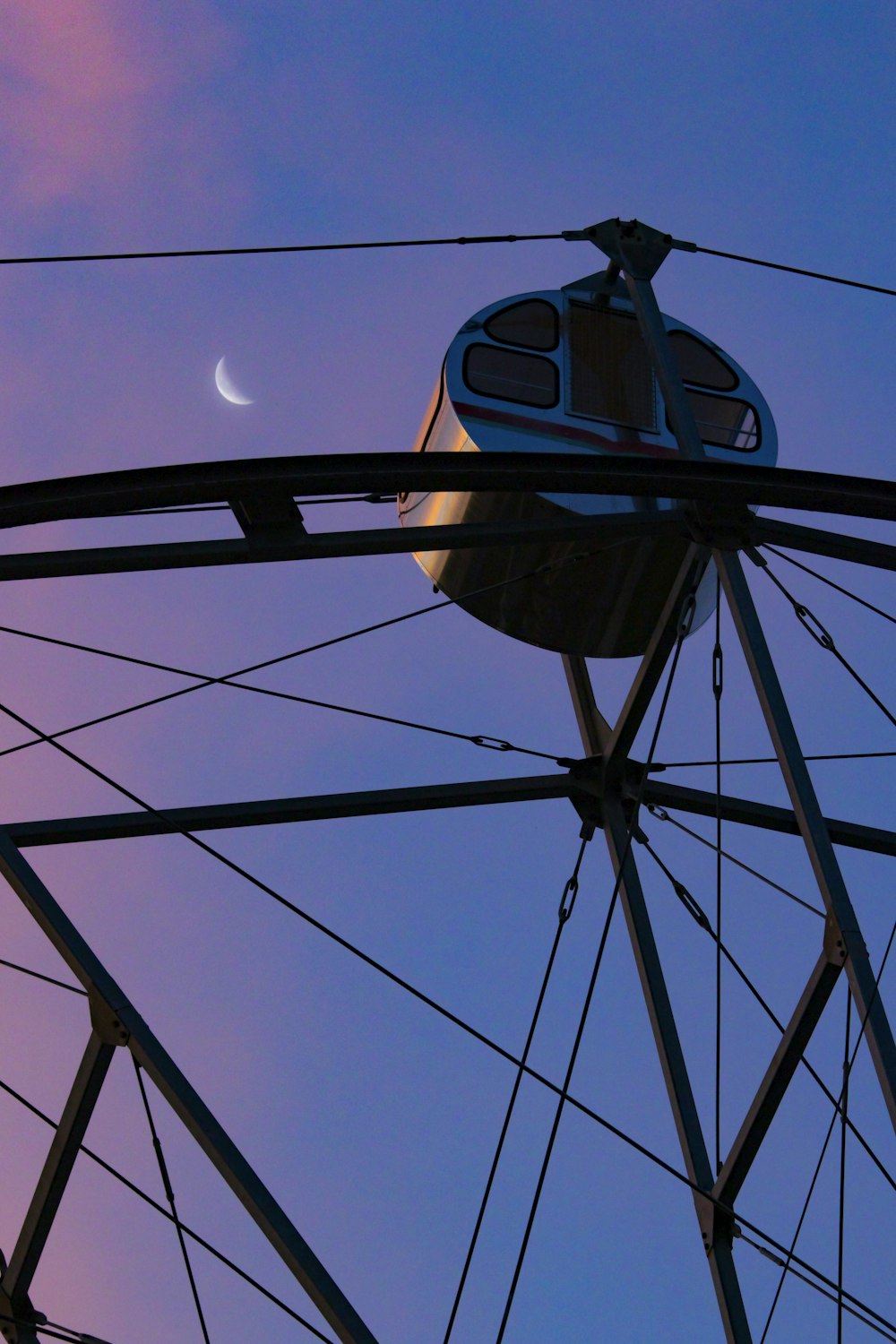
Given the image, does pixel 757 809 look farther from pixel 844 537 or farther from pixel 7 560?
pixel 7 560

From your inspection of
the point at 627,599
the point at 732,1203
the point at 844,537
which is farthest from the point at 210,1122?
the point at 627,599

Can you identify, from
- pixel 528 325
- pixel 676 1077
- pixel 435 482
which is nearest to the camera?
pixel 435 482

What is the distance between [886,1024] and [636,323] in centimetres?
891

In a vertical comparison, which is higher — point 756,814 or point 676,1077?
point 756,814

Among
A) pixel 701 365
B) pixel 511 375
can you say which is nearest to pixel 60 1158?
pixel 511 375

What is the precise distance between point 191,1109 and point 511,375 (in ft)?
26.3

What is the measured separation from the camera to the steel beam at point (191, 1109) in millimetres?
9477

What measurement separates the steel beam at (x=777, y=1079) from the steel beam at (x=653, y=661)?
8.71 feet

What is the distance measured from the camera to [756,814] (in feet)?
45.2

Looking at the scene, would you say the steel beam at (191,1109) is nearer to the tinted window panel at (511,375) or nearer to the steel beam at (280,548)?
the steel beam at (280,548)

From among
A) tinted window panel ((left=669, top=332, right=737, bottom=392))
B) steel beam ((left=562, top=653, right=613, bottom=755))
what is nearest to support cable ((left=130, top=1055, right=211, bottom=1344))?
steel beam ((left=562, top=653, right=613, bottom=755))

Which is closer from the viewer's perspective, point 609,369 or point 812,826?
point 812,826

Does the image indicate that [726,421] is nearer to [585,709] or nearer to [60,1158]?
[585,709]

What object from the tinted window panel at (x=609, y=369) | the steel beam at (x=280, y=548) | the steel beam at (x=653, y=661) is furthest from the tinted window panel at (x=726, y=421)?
the steel beam at (x=280, y=548)
